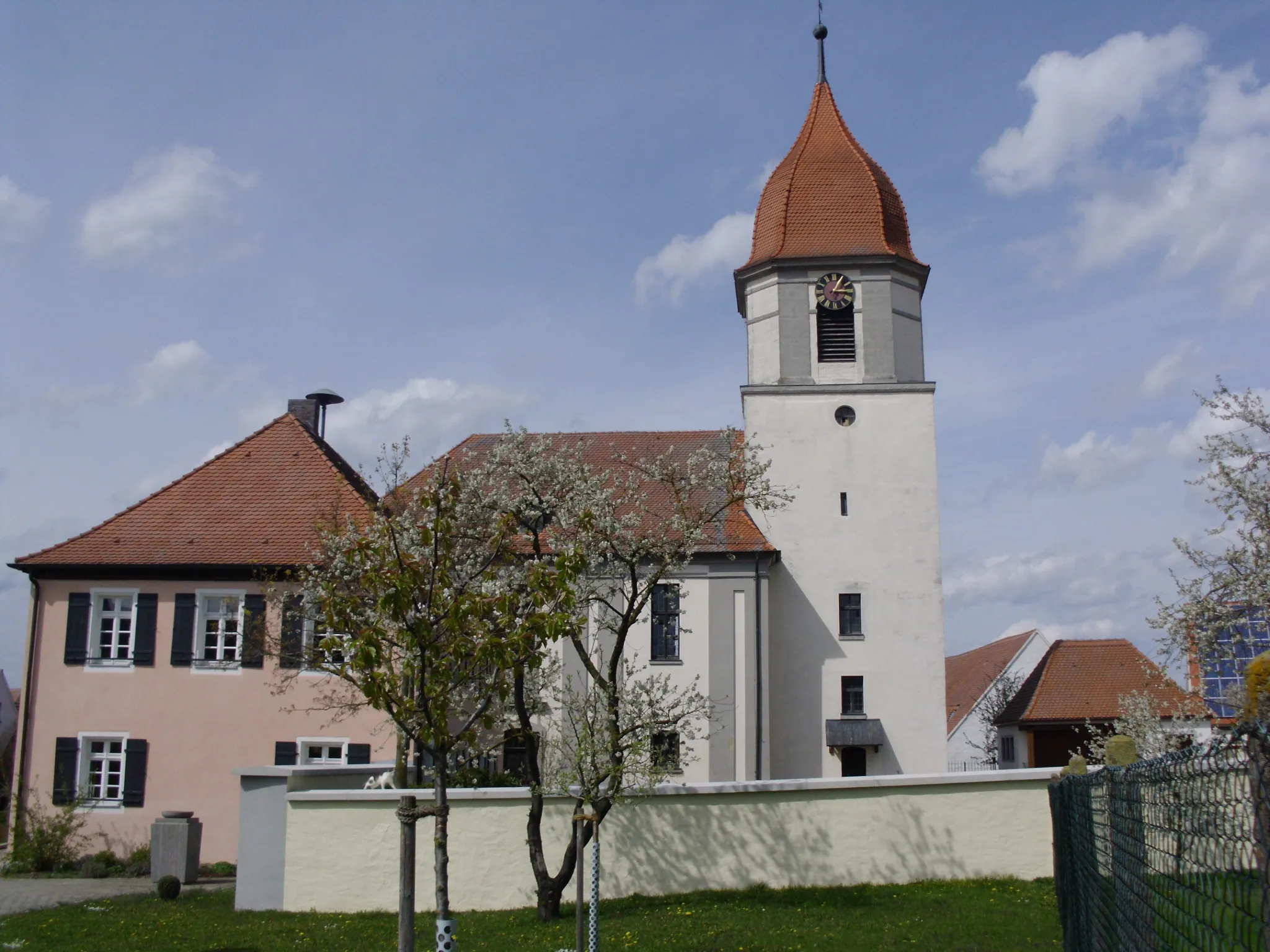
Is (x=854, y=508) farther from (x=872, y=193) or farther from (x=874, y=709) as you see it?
(x=872, y=193)

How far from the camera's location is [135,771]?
23.4m

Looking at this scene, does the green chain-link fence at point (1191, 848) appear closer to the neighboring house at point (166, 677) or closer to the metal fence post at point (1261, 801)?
the metal fence post at point (1261, 801)

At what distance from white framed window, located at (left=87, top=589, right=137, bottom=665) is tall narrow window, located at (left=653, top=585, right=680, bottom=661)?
11211 mm

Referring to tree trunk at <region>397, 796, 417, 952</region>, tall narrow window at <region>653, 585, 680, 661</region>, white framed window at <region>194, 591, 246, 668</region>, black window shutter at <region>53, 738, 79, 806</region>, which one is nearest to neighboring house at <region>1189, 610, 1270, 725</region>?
tree trunk at <region>397, 796, 417, 952</region>

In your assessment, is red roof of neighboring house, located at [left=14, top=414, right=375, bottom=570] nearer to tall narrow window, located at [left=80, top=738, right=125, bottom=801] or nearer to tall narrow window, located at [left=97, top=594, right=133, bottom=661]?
tall narrow window, located at [left=97, top=594, right=133, bottom=661]

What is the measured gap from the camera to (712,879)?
15.6 meters

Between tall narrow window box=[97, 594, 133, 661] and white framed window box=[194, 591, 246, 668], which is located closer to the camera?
white framed window box=[194, 591, 246, 668]

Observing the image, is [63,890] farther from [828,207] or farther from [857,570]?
[828,207]

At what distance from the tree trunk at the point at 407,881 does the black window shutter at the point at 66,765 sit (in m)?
17.6

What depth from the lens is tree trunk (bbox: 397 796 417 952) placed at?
332 inches

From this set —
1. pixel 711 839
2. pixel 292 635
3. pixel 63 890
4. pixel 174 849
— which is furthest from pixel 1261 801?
pixel 292 635

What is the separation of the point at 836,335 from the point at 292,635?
14335 millimetres

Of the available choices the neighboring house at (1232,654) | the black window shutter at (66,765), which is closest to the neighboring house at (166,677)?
the black window shutter at (66,765)

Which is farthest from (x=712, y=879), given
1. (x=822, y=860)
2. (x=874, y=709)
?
(x=874, y=709)
